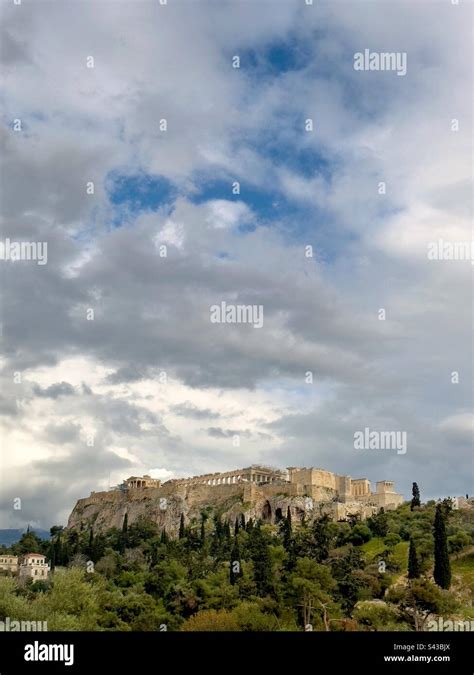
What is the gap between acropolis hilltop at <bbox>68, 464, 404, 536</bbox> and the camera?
8306 cm

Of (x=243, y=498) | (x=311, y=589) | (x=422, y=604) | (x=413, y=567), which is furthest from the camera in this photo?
(x=243, y=498)

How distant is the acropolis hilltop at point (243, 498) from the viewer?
8306 centimetres

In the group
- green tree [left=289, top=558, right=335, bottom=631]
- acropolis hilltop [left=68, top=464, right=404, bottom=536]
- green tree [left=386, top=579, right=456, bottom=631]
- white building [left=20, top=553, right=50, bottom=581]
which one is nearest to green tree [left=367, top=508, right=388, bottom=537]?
acropolis hilltop [left=68, top=464, right=404, bottom=536]

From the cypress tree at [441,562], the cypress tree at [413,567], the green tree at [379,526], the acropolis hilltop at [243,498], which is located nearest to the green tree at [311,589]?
the cypress tree at [441,562]

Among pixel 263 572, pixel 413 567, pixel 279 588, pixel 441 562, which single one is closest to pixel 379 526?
pixel 413 567

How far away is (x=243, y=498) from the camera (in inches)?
3410

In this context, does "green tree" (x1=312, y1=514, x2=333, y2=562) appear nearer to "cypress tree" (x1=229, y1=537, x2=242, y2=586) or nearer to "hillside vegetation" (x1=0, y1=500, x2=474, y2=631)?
"hillside vegetation" (x1=0, y1=500, x2=474, y2=631)

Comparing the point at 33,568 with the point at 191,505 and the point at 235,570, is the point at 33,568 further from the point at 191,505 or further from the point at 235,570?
the point at 191,505

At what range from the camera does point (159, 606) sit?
4244 centimetres

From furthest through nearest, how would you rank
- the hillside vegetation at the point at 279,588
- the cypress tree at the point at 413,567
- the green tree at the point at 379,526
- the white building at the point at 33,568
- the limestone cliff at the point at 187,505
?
the limestone cliff at the point at 187,505 < the green tree at the point at 379,526 < the white building at the point at 33,568 < the cypress tree at the point at 413,567 < the hillside vegetation at the point at 279,588

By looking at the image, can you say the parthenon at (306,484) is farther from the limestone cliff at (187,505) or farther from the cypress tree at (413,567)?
the cypress tree at (413,567)
